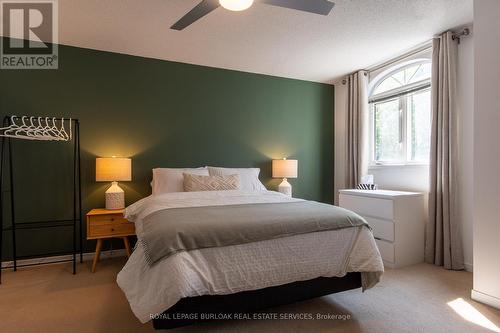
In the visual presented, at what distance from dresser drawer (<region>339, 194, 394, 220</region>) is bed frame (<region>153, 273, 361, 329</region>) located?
1.23 metres

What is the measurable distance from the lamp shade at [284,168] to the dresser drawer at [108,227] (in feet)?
6.72

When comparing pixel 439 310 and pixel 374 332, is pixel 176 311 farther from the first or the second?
pixel 439 310

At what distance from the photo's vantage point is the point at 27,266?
3.03 m

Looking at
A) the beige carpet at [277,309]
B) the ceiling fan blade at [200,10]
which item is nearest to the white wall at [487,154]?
the beige carpet at [277,309]

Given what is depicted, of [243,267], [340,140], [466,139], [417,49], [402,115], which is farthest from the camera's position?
[340,140]

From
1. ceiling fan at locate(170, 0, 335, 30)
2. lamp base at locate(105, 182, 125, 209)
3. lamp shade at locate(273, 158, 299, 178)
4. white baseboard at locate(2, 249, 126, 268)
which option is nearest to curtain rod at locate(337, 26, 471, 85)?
lamp shade at locate(273, 158, 299, 178)

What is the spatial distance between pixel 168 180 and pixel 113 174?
58cm

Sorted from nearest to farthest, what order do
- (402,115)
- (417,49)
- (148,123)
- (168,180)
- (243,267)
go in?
(243,267) < (168,180) < (417,49) < (148,123) < (402,115)

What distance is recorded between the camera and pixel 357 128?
4168mm

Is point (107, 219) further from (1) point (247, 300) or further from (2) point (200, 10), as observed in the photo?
(2) point (200, 10)

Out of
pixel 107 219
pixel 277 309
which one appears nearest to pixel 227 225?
pixel 277 309

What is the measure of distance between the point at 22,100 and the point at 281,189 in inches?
128

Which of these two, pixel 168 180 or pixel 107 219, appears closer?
pixel 107 219

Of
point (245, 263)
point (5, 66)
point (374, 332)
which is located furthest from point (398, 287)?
point (5, 66)
